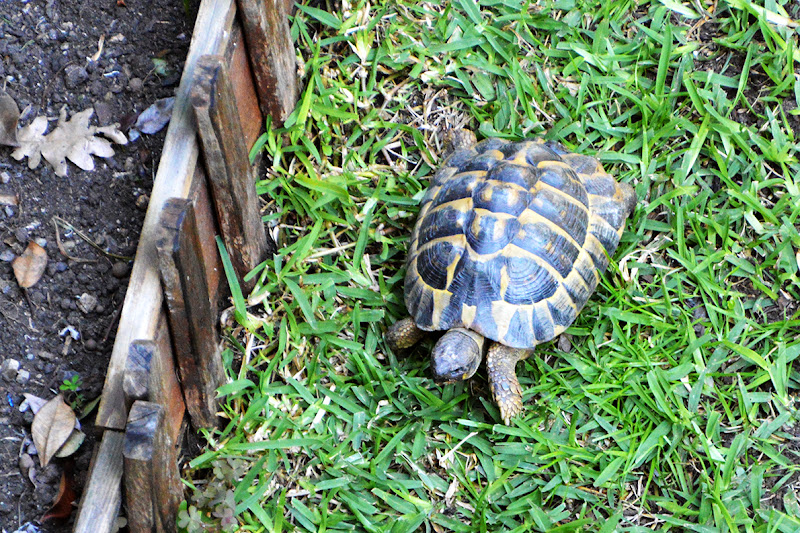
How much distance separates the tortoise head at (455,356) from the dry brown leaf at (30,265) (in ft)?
5.22

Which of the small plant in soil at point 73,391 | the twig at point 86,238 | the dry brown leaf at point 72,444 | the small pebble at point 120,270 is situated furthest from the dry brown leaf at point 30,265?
the dry brown leaf at point 72,444

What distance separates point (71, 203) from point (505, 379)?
75.2 inches

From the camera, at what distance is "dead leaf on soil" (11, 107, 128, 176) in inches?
123

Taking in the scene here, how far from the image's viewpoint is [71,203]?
312cm

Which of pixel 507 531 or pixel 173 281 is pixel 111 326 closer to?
pixel 173 281

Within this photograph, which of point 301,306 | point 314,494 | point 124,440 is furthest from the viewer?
point 301,306

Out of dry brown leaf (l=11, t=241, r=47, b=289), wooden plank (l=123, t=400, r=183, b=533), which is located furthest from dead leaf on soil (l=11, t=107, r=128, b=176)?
wooden plank (l=123, t=400, r=183, b=533)

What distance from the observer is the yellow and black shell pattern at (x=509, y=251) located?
118 inches

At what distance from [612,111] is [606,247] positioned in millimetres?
751

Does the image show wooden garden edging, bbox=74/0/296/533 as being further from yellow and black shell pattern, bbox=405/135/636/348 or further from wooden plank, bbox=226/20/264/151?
yellow and black shell pattern, bbox=405/135/636/348

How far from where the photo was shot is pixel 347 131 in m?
3.58

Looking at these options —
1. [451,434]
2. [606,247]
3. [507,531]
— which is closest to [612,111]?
[606,247]

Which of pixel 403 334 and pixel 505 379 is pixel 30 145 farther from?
pixel 505 379

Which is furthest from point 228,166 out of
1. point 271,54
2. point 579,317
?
point 579,317
